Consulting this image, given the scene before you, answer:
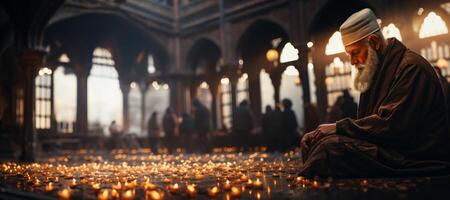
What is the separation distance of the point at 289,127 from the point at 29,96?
738cm

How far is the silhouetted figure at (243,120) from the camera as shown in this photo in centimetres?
1284

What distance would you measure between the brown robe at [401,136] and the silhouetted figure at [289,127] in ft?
28.1

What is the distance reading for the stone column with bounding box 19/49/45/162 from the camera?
9250mm

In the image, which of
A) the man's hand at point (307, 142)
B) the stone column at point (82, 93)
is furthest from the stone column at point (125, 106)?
the man's hand at point (307, 142)

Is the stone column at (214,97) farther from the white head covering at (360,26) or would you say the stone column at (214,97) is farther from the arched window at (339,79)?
the white head covering at (360,26)

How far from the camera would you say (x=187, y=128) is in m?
14.4

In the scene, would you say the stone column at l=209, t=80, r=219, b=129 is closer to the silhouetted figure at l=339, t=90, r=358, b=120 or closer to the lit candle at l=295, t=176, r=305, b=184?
the silhouetted figure at l=339, t=90, r=358, b=120

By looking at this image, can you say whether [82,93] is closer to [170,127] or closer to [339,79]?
[170,127]

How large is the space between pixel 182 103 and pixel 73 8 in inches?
258

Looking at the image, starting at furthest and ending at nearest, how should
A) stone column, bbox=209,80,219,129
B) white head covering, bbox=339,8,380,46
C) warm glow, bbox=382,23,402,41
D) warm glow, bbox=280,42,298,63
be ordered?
1. stone column, bbox=209,80,219,129
2. warm glow, bbox=280,42,298,63
3. warm glow, bbox=382,23,402,41
4. white head covering, bbox=339,8,380,46

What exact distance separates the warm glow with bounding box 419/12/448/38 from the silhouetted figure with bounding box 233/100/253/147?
18.6 feet

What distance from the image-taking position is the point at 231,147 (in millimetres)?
14242

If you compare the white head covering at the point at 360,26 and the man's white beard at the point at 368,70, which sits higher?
the white head covering at the point at 360,26

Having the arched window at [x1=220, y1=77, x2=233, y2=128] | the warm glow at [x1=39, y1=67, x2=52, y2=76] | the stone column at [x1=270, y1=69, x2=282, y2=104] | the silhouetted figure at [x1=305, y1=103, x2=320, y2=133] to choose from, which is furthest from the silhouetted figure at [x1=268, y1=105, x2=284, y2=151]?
the warm glow at [x1=39, y1=67, x2=52, y2=76]
